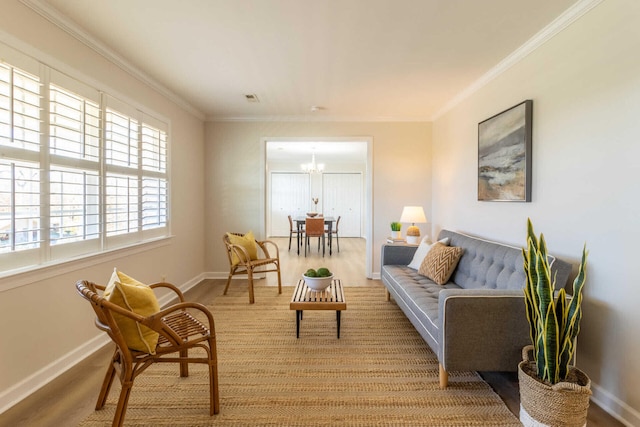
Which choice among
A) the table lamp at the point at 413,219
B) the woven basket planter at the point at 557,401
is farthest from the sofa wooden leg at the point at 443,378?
the table lamp at the point at 413,219

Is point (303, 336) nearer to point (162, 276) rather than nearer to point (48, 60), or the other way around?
point (162, 276)

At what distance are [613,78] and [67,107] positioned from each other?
356cm

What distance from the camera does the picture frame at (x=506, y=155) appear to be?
2.38 m

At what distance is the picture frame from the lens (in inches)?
93.7

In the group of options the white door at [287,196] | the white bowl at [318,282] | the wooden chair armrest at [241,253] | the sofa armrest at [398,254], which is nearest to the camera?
the white bowl at [318,282]

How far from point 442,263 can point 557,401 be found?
4.88 feet

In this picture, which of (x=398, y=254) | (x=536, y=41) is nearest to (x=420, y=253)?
(x=398, y=254)

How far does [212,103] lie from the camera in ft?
13.0

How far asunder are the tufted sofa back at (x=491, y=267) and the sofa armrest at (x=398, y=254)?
54 centimetres

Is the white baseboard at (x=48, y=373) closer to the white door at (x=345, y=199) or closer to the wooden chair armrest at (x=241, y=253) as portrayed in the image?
the wooden chair armrest at (x=241, y=253)

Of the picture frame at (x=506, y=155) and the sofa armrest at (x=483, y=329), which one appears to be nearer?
the sofa armrest at (x=483, y=329)

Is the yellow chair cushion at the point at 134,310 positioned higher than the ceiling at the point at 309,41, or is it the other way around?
the ceiling at the point at 309,41

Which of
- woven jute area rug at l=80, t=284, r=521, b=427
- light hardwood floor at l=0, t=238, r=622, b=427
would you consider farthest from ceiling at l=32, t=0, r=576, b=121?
woven jute area rug at l=80, t=284, r=521, b=427

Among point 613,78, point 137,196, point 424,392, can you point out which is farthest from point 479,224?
point 137,196
